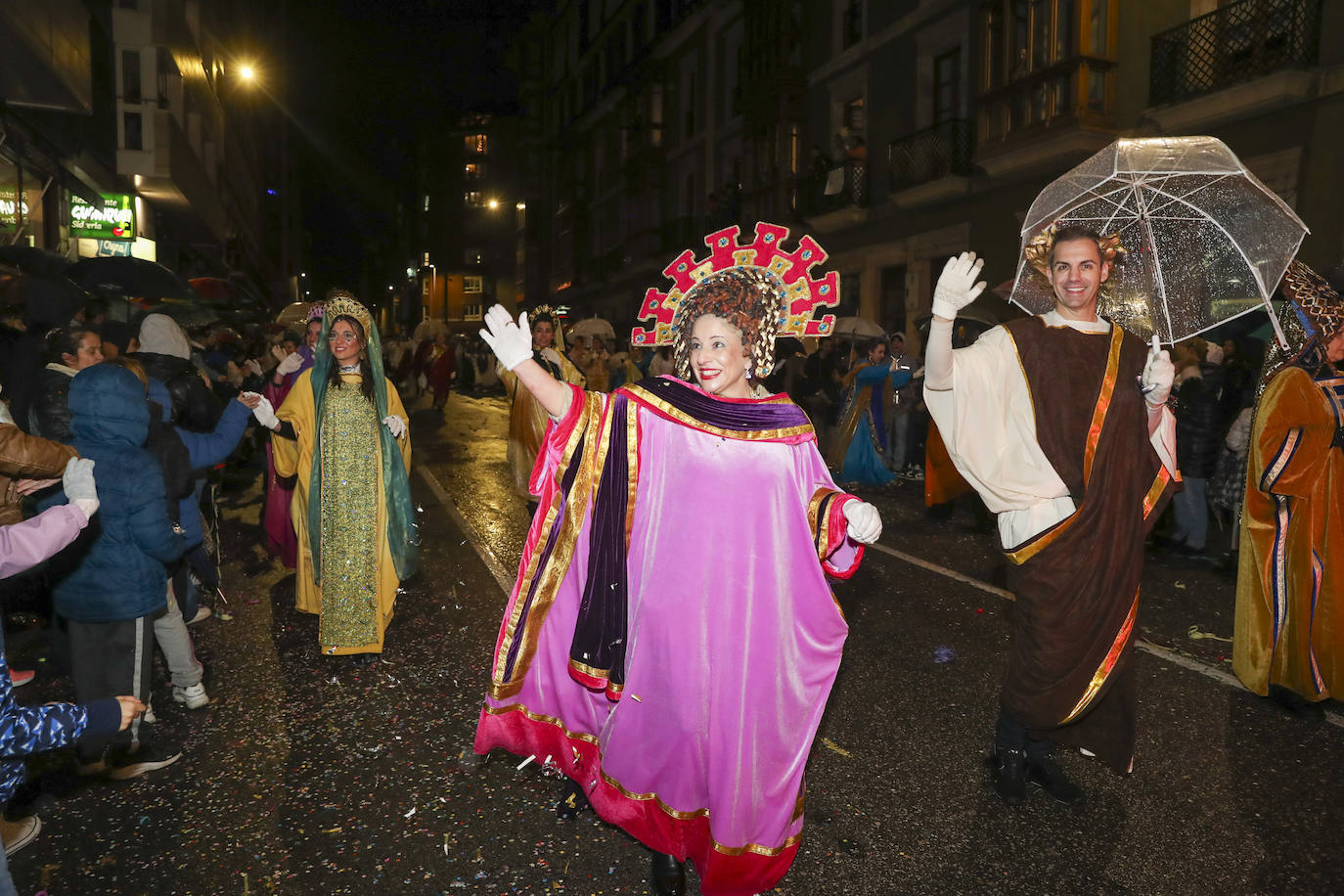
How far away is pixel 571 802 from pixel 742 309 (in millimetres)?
1889

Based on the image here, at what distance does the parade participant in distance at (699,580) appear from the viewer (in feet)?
9.25

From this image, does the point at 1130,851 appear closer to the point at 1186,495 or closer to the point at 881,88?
the point at 1186,495

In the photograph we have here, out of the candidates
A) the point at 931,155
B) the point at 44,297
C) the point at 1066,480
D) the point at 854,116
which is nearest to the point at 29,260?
the point at 44,297

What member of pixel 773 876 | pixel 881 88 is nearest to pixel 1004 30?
pixel 881 88

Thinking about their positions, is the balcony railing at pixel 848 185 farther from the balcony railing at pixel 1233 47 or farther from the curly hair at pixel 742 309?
the curly hair at pixel 742 309

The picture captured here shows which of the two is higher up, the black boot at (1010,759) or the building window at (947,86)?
the building window at (947,86)

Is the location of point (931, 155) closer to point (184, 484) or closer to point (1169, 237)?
point (1169, 237)

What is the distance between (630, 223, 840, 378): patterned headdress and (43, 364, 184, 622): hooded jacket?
2.07 metres

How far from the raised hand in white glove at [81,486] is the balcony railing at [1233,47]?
1432 cm

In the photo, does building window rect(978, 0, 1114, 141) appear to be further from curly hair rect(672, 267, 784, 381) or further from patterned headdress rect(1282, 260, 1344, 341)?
curly hair rect(672, 267, 784, 381)

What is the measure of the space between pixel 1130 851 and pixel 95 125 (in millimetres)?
18249

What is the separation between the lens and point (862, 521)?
9.27 ft

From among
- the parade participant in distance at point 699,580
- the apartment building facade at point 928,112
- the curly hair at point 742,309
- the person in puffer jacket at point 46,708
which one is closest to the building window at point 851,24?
the apartment building facade at point 928,112

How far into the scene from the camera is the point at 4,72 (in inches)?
413
